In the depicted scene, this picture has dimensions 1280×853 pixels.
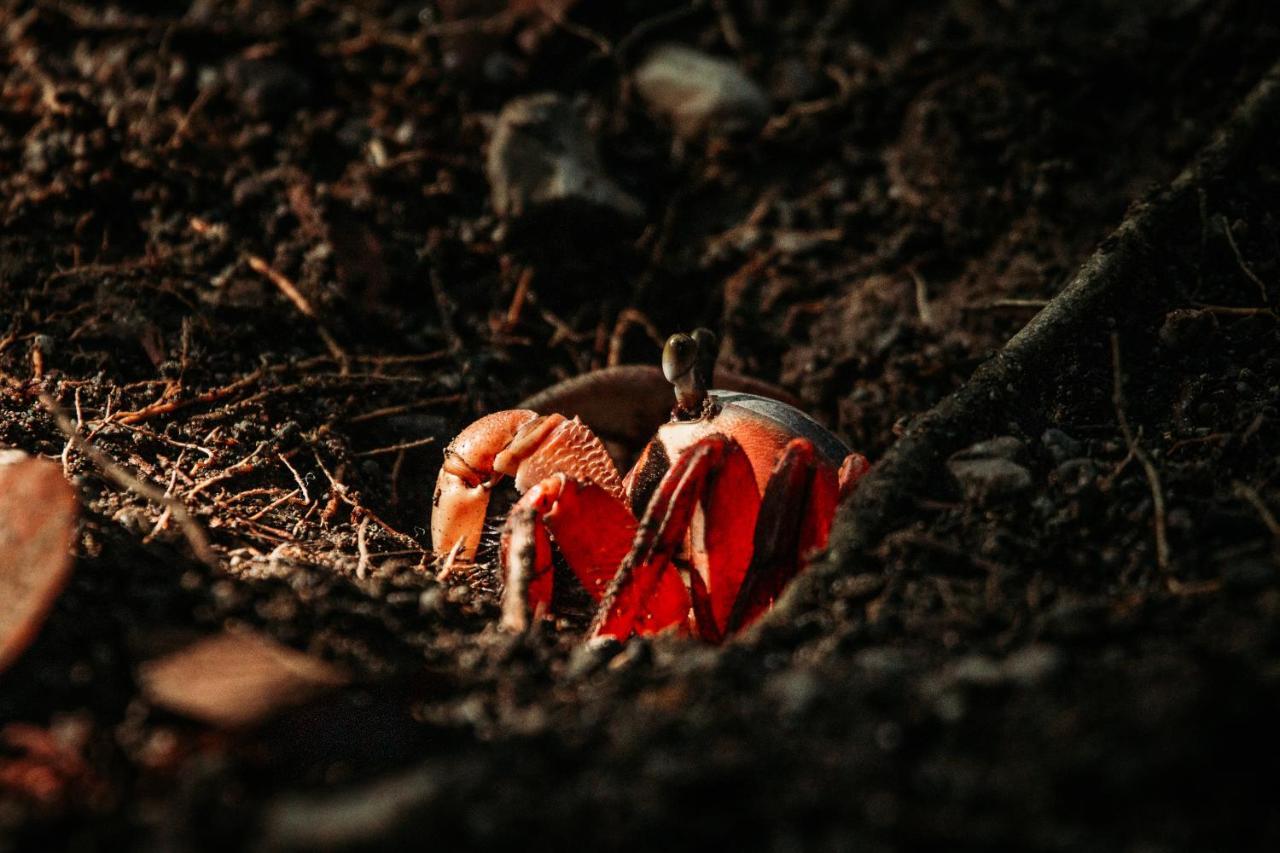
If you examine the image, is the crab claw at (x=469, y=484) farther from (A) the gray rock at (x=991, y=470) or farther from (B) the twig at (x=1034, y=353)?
(A) the gray rock at (x=991, y=470)

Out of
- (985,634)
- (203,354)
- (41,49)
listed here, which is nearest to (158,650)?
(985,634)

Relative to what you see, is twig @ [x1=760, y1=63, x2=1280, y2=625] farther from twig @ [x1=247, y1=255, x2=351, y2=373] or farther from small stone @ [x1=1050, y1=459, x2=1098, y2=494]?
twig @ [x1=247, y1=255, x2=351, y2=373]

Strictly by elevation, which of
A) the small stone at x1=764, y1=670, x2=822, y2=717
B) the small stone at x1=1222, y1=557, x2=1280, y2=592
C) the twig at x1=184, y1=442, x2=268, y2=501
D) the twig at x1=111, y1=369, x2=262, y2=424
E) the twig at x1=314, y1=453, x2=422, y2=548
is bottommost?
the twig at x1=314, y1=453, x2=422, y2=548

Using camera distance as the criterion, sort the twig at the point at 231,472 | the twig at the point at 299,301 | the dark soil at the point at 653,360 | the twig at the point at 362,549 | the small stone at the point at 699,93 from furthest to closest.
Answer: the small stone at the point at 699,93
the twig at the point at 299,301
the twig at the point at 231,472
the twig at the point at 362,549
the dark soil at the point at 653,360

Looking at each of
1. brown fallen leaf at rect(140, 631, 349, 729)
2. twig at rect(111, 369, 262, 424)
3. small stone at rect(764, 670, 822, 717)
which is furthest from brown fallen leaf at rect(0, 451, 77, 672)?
small stone at rect(764, 670, 822, 717)

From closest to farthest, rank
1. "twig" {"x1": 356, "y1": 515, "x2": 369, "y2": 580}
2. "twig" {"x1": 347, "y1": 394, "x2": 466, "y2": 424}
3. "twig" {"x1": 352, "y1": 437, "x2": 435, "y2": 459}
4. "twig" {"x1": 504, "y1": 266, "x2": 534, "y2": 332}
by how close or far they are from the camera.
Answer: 1. "twig" {"x1": 356, "y1": 515, "x2": 369, "y2": 580}
2. "twig" {"x1": 352, "y1": 437, "x2": 435, "y2": 459}
3. "twig" {"x1": 347, "y1": 394, "x2": 466, "y2": 424}
4. "twig" {"x1": 504, "y1": 266, "x2": 534, "y2": 332}

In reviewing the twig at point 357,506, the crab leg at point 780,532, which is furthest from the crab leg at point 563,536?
the twig at point 357,506

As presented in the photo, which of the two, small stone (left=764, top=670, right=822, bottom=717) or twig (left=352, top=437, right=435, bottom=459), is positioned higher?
small stone (left=764, top=670, right=822, bottom=717)
